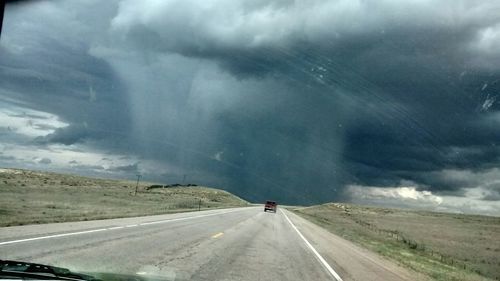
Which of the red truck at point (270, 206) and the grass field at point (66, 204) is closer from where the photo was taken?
the grass field at point (66, 204)

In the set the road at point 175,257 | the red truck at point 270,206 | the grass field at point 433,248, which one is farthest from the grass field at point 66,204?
the grass field at point 433,248

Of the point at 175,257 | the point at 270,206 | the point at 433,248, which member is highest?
the point at 270,206

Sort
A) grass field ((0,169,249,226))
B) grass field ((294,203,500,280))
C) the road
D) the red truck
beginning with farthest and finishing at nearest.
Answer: the red truck
grass field ((0,169,249,226))
grass field ((294,203,500,280))
the road

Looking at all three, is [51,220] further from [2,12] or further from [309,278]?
[2,12]

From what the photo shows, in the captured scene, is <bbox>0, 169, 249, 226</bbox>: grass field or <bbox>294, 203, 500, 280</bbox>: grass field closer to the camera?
<bbox>294, 203, 500, 280</bbox>: grass field

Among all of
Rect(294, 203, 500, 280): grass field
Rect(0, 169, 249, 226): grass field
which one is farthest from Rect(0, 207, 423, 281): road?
Rect(0, 169, 249, 226): grass field

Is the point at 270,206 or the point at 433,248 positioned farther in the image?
the point at 270,206

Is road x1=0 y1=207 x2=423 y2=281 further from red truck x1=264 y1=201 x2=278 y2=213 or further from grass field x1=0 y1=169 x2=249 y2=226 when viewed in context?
red truck x1=264 y1=201 x2=278 y2=213

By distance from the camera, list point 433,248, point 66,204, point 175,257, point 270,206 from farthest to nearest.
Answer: point 270,206 < point 66,204 < point 433,248 < point 175,257

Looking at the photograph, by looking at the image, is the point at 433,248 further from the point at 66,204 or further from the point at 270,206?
the point at 270,206

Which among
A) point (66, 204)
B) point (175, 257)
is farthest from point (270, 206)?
point (175, 257)

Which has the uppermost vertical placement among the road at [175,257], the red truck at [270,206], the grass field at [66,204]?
the red truck at [270,206]

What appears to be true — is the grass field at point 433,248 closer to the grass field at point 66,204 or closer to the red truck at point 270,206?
the grass field at point 66,204

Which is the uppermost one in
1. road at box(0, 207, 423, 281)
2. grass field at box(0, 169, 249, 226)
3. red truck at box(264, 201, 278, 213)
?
red truck at box(264, 201, 278, 213)
